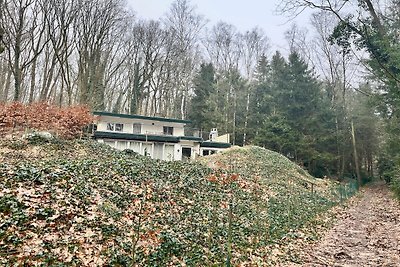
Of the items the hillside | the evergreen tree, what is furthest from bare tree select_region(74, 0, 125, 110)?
Result: the hillside

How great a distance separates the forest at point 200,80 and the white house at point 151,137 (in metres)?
2.60

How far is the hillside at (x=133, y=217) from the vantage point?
515 centimetres

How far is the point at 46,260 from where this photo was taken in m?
4.52

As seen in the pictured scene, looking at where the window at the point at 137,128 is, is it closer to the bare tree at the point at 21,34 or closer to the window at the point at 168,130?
the window at the point at 168,130

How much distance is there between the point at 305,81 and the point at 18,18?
26144mm

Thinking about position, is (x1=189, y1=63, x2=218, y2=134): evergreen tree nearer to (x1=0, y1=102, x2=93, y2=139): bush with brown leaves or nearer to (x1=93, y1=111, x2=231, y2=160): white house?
(x1=93, y1=111, x2=231, y2=160): white house

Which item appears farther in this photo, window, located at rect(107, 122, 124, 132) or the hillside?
window, located at rect(107, 122, 124, 132)

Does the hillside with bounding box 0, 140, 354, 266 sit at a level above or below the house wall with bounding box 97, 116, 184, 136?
below

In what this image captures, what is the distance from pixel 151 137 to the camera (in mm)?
25125

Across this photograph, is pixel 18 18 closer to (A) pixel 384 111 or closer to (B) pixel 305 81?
(A) pixel 384 111

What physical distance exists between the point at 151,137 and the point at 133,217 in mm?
18374

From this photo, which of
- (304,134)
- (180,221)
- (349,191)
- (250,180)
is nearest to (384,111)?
(349,191)

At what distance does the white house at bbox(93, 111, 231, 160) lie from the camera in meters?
24.5

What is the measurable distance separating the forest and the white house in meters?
2.60
